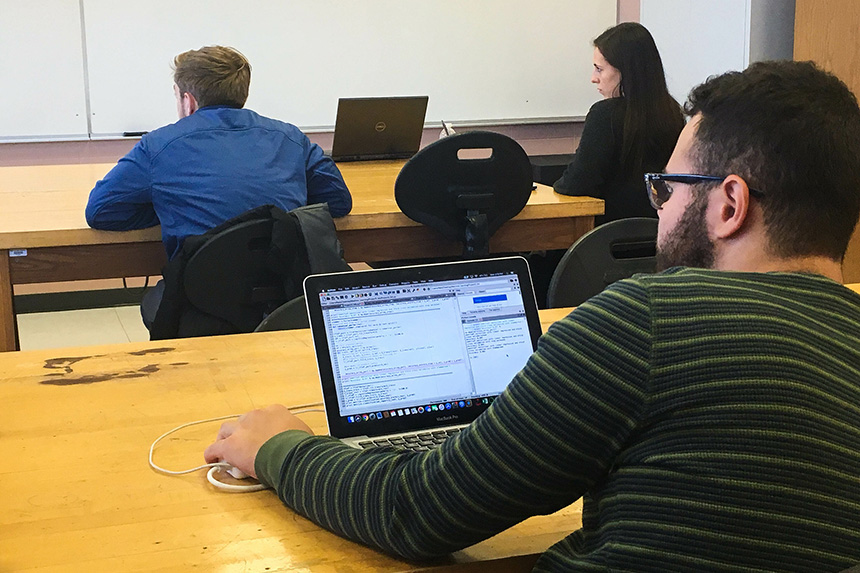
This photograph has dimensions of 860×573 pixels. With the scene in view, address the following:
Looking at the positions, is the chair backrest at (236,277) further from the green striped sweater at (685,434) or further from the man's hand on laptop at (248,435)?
the green striped sweater at (685,434)

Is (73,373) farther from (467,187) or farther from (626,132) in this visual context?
(626,132)

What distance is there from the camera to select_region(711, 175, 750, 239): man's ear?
0.87 m

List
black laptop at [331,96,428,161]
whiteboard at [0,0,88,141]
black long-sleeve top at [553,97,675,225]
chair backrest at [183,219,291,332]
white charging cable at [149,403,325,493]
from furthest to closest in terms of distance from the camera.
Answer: whiteboard at [0,0,88,141]
black laptop at [331,96,428,161]
black long-sleeve top at [553,97,675,225]
chair backrest at [183,219,291,332]
white charging cable at [149,403,325,493]

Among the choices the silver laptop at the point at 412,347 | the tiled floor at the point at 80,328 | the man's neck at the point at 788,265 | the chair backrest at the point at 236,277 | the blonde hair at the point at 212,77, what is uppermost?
the blonde hair at the point at 212,77

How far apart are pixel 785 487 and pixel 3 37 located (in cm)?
442

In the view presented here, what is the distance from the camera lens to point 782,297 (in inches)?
31.9

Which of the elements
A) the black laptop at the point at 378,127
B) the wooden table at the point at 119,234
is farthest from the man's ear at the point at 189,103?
the black laptop at the point at 378,127

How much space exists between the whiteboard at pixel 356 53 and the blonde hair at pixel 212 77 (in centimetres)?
194

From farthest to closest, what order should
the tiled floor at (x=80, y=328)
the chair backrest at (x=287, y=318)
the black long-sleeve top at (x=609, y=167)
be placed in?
1. the tiled floor at (x=80, y=328)
2. the black long-sleeve top at (x=609, y=167)
3. the chair backrest at (x=287, y=318)

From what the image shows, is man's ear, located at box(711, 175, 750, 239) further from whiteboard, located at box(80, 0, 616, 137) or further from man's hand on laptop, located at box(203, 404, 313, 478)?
whiteboard, located at box(80, 0, 616, 137)

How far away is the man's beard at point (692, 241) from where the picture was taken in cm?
92

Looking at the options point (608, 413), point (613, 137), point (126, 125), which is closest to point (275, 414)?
point (608, 413)

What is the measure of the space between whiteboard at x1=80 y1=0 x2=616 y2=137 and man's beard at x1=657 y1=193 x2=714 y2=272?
4.06 metres

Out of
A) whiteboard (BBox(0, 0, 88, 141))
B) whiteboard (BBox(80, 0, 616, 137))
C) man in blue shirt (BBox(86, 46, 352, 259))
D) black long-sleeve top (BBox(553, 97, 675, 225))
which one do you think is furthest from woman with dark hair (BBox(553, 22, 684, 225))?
whiteboard (BBox(0, 0, 88, 141))
